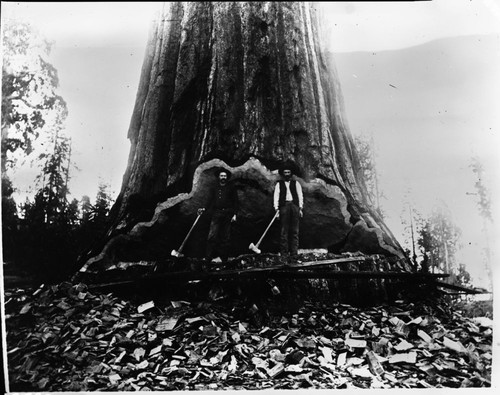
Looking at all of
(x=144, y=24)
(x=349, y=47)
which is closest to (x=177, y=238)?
(x=144, y=24)

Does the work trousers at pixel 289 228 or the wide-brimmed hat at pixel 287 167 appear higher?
the wide-brimmed hat at pixel 287 167

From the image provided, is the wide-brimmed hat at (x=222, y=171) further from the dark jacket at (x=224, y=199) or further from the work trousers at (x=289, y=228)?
the work trousers at (x=289, y=228)

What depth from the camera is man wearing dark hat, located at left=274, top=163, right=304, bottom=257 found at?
128 inches

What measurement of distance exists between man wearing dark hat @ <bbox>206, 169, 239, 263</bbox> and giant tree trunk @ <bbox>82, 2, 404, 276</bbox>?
5cm

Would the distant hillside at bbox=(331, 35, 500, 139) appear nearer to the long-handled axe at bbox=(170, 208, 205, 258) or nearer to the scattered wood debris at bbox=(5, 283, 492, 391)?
the long-handled axe at bbox=(170, 208, 205, 258)

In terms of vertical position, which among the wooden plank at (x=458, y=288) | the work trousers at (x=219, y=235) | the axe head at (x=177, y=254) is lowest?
the wooden plank at (x=458, y=288)

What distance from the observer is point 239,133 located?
131 inches

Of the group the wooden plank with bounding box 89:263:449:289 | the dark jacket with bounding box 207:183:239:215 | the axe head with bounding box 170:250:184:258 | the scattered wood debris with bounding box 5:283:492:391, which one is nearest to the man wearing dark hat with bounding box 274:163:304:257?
the wooden plank with bounding box 89:263:449:289

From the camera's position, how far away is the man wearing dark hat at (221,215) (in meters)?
3.23

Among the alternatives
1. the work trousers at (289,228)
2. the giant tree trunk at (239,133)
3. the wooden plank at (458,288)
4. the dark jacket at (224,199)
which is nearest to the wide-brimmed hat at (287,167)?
the giant tree trunk at (239,133)

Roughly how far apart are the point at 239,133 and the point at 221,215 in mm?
590

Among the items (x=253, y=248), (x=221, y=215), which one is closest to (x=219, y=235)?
(x=221, y=215)

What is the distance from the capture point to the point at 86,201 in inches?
128

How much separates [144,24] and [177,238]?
4.88 ft
